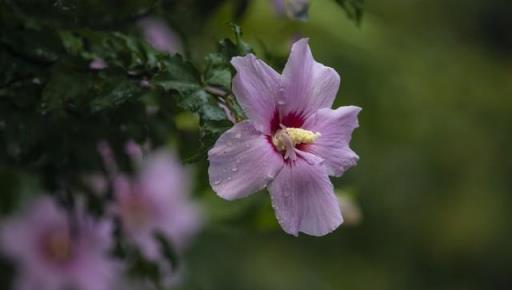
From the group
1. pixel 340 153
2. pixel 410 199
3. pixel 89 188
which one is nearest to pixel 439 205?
pixel 410 199

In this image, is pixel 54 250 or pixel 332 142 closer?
pixel 332 142

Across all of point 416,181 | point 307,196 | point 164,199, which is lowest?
point 416,181

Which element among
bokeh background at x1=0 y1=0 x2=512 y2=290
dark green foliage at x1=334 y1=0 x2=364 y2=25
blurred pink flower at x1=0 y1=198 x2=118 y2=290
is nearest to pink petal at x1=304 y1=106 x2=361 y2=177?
dark green foliage at x1=334 y1=0 x2=364 y2=25

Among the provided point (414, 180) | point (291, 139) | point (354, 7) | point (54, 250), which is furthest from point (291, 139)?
point (414, 180)

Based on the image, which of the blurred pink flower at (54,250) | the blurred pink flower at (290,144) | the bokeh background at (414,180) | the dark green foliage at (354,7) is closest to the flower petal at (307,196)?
the blurred pink flower at (290,144)

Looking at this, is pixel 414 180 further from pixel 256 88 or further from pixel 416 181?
pixel 256 88

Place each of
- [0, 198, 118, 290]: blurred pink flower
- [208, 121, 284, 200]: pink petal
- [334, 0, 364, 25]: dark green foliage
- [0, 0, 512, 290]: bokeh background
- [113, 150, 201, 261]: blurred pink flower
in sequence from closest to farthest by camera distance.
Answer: [208, 121, 284, 200]: pink petal → [334, 0, 364, 25]: dark green foliage → [0, 198, 118, 290]: blurred pink flower → [113, 150, 201, 261]: blurred pink flower → [0, 0, 512, 290]: bokeh background

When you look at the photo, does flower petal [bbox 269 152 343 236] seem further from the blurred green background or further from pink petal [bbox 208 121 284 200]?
the blurred green background
